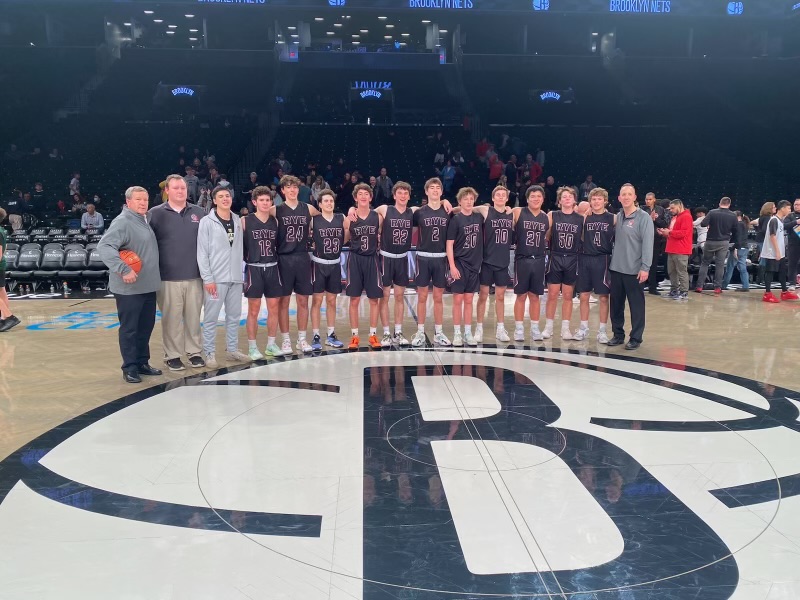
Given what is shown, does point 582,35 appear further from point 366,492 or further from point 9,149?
point 366,492

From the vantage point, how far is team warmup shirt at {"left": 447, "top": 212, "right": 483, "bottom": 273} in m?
6.32

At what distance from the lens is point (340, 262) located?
6344 mm

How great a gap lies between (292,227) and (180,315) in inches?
49.3

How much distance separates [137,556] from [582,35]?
2967 centimetres

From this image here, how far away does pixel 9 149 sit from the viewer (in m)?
19.0

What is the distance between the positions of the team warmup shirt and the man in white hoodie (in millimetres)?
2001

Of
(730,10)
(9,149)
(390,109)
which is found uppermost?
(730,10)

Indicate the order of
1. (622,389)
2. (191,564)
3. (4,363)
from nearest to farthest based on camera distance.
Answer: (191,564) → (622,389) → (4,363)

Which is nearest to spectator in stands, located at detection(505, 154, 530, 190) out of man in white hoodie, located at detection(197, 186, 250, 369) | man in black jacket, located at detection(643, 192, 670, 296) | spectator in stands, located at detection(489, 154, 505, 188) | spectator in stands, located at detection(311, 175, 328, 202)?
spectator in stands, located at detection(489, 154, 505, 188)

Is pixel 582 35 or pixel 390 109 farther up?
pixel 582 35

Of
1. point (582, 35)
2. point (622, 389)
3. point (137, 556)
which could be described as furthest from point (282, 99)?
point (137, 556)

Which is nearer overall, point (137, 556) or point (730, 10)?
point (137, 556)

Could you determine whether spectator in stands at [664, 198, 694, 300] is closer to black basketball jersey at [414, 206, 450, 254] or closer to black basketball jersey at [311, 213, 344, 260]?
black basketball jersey at [414, 206, 450, 254]

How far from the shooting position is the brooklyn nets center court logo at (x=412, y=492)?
2.61 metres
